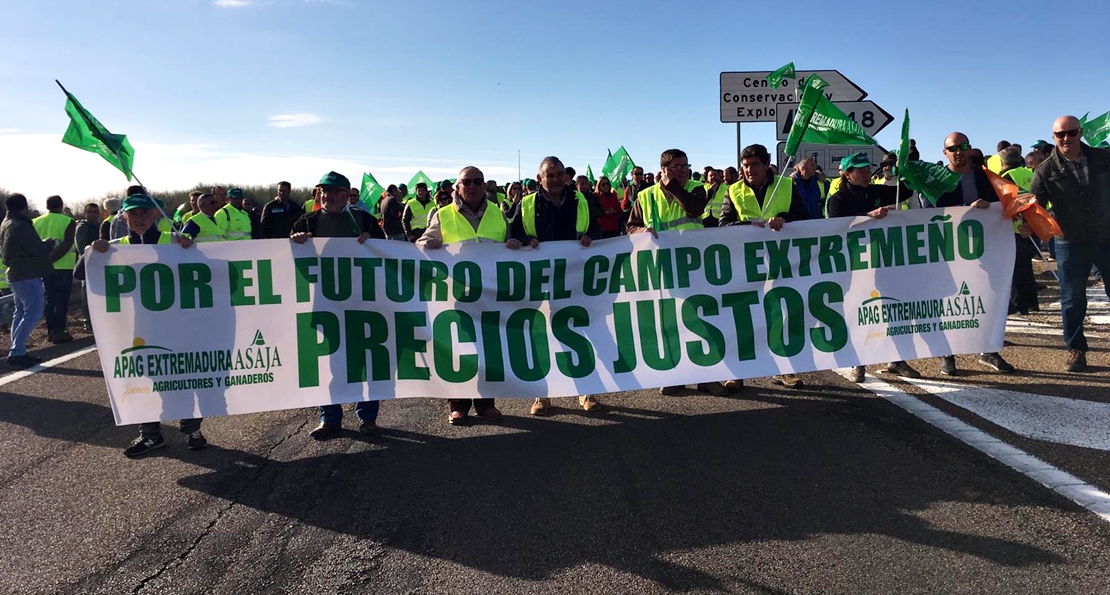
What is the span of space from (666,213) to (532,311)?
1.50 meters

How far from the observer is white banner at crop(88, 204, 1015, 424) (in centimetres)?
505

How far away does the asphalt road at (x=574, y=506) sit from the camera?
3.17 m

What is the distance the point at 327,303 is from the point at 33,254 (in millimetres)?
6341

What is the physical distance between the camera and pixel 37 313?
917 cm

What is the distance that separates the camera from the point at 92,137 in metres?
5.86

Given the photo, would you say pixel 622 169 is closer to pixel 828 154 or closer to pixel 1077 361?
pixel 828 154

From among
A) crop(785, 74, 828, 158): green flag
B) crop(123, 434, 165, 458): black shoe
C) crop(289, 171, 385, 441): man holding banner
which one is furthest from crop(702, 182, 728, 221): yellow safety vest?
crop(123, 434, 165, 458): black shoe

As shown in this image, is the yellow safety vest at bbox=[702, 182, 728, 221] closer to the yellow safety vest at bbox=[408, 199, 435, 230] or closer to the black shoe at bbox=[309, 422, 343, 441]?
the black shoe at bbox=[309, 422, 343, 441]

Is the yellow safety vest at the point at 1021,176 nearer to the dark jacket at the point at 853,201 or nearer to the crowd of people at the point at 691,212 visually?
the crowd of people at the point at 691,212

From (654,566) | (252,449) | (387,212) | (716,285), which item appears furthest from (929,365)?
(387,212)

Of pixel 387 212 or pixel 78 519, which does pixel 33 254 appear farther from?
pixel 78 519

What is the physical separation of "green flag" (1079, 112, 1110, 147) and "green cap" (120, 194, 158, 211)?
12.0 m

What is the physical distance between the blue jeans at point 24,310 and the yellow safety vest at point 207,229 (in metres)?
2.00

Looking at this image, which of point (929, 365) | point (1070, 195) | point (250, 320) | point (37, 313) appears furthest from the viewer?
point (37, 313)
